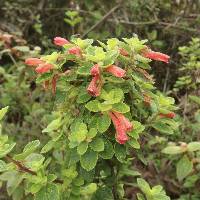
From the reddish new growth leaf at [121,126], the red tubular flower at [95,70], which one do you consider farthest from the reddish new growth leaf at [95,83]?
the reddish new growth leaf at [121,126]

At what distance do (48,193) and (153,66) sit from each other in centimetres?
258

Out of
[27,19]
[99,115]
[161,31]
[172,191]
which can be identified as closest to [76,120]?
[99,115]

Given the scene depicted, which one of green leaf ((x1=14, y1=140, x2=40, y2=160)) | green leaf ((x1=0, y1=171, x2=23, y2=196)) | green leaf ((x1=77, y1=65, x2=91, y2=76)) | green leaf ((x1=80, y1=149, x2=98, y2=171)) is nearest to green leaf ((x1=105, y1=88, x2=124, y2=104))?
green leaf ((x1=77, y1=65, x2=91, y2=76))

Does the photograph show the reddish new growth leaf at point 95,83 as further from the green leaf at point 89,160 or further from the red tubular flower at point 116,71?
the green leaf at point 89,160

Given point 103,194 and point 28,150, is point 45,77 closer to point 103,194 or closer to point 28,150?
point 28,150

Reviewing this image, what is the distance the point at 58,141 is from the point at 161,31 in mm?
2558

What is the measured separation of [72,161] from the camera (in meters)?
2.01

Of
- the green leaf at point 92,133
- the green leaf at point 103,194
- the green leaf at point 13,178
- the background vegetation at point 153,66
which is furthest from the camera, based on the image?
the background vegetation at point 153,66

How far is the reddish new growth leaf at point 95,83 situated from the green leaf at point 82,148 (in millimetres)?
199

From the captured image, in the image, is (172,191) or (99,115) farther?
(172,191)

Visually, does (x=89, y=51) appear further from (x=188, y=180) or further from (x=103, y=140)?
(x=188, y=180)

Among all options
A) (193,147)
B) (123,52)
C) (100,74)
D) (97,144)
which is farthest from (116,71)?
(193,147)

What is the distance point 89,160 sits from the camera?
6.28 ft

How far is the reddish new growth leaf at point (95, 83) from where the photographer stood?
1846 mm
